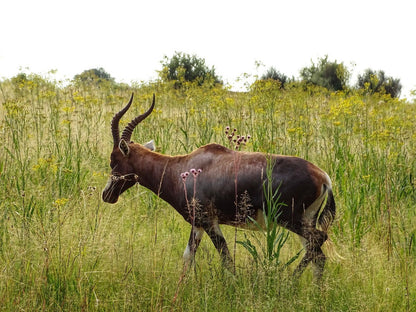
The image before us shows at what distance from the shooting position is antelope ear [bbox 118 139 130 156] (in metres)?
5.32

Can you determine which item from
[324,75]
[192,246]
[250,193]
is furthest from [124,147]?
[324,75]

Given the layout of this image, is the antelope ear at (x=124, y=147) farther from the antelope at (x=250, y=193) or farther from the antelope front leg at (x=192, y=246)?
the antelope front leg at (x=192, y=246)

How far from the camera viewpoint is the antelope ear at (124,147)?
5320 millimetres

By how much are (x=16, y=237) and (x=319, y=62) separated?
23376mm

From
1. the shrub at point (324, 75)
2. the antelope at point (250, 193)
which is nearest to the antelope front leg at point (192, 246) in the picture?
the antelope at point (250, 193)

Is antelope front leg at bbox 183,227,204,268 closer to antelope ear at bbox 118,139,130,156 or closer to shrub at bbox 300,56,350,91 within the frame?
antelope ear at bbox 118,139,130,156

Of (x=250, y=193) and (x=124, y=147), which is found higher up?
(x=124, y=147)

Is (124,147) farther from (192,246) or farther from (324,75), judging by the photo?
(324,75)

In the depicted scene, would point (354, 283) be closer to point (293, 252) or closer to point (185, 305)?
point (293, 252)

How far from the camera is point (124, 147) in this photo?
5387 millimetres

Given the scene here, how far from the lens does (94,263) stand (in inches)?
174

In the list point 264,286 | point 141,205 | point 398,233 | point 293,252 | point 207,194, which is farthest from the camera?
point 141,205

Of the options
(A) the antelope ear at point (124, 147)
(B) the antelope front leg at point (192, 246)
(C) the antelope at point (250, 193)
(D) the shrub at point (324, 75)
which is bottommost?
(B) the antelope front leg at point (192, 246)

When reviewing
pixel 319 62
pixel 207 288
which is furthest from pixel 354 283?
pixel 319 62
